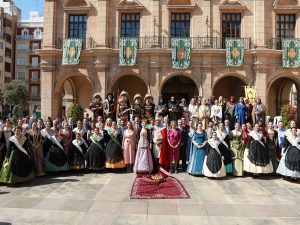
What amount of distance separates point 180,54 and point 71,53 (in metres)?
7.14

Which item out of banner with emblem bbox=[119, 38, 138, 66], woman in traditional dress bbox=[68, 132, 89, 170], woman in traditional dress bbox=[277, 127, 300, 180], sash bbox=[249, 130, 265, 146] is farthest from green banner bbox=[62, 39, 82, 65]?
woman in traditional dress bbox=[277, 127, 300, 180]

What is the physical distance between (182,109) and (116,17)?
418 inches

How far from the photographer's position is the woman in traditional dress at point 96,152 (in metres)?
11.2

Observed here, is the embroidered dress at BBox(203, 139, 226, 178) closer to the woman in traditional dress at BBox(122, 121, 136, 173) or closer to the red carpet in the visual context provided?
the red carpet

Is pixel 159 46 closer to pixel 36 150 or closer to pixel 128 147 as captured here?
pixel 128 147

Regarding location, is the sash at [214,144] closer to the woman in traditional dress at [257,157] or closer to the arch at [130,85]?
the woman in traditional dress at [257,157]

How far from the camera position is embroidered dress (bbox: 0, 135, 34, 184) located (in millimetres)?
9359

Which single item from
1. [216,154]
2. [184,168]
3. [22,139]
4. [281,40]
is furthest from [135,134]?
[281,40]

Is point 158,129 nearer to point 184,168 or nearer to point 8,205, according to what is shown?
point 184,168

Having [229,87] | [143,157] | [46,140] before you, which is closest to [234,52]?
[229,87]

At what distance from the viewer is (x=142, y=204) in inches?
304

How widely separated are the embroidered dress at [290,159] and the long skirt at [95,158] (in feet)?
18.2

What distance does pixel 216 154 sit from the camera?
10.6m

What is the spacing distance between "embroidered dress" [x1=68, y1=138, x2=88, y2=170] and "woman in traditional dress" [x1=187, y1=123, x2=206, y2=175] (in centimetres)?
349
